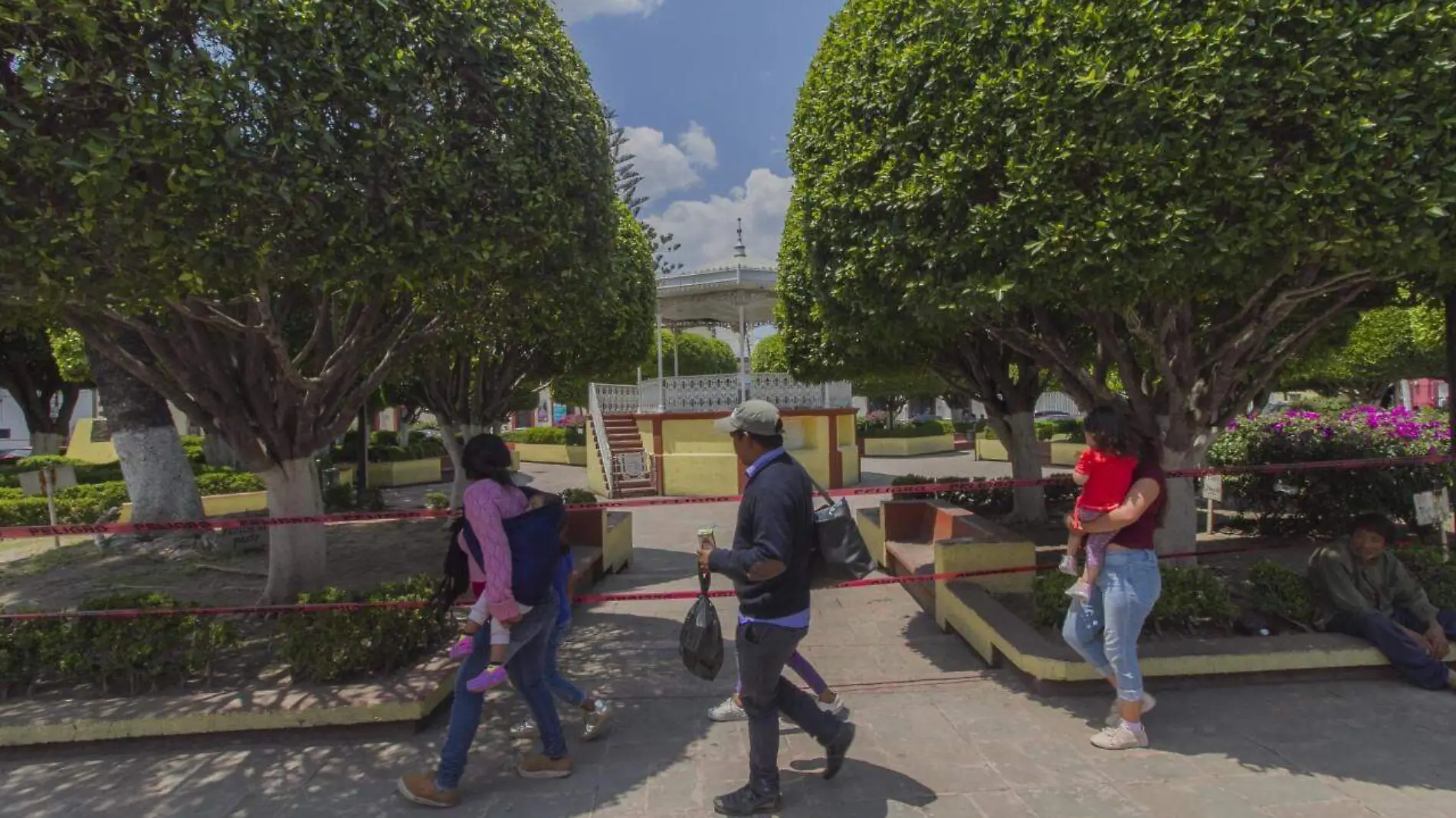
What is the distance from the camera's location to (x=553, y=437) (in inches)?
1086

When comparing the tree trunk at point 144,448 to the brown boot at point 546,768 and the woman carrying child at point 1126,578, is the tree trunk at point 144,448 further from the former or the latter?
the woman carrying child at point 1126,578

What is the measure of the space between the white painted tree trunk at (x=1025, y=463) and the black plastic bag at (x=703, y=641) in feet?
21.8

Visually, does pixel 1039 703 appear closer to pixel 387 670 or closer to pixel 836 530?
pixel 836 530

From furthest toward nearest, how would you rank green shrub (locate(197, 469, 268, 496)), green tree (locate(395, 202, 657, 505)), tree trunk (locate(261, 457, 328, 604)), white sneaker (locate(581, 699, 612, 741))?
green shrub (locate(197, 469, 268, 496)), green tree (locate(395, 202, 657, 505)), tree trunk (locate(261, 457, 328, 604)), white sneaker (locate(581, 699, 612, 741))

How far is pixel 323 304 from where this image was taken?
5.48 m

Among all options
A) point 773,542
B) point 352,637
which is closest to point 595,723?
point 352,637

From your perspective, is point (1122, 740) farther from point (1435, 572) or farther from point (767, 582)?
point (1435, 572)

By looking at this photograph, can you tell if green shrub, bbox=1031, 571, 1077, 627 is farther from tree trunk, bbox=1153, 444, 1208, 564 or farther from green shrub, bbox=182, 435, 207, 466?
green shrub, bbox=182, 435, 207, 466

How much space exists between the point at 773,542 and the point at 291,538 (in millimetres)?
4179

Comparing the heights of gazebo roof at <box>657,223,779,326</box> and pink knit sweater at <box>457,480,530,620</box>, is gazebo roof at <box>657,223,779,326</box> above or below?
above

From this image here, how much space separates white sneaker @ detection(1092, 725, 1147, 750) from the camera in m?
3.70

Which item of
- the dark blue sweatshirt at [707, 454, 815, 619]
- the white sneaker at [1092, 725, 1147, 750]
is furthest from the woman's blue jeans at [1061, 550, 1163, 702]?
the dark blue sweatshirt at [707, 454, 815, 619]

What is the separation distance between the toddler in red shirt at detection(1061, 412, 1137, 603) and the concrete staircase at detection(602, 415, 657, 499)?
12189 millimetres

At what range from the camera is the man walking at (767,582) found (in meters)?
3.02
